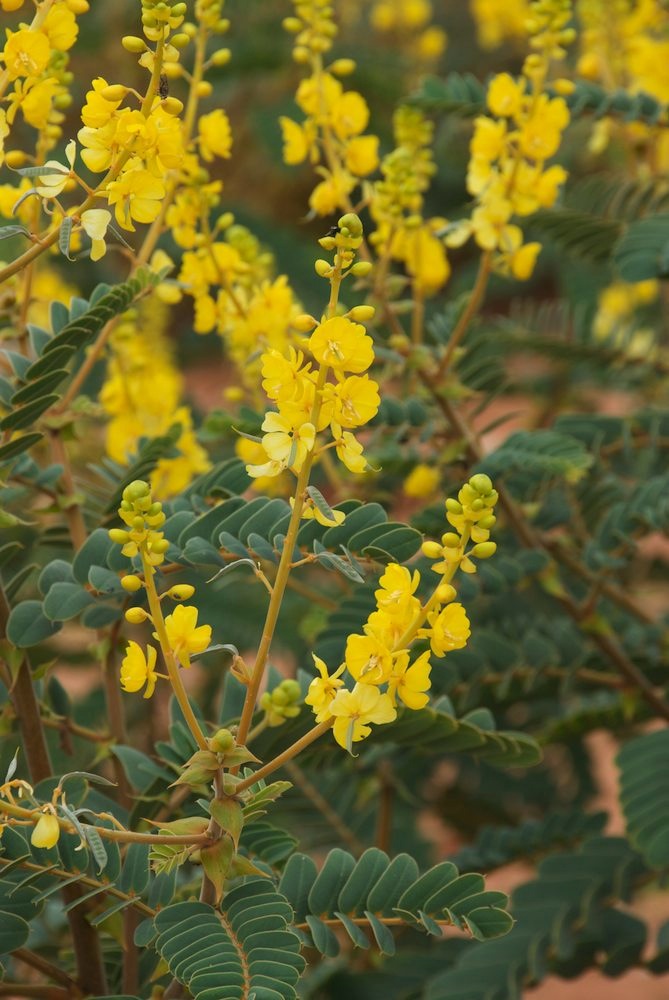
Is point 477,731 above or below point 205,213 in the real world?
below

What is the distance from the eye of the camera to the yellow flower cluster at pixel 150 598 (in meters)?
0.59

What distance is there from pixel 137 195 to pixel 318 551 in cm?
22

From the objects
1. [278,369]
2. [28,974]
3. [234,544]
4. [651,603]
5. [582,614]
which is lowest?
[651,603]

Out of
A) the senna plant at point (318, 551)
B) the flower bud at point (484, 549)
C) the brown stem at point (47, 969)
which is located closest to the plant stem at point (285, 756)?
the senna plant at point (318, 551)

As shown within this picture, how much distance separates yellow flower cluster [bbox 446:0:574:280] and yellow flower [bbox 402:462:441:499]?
0.62ft

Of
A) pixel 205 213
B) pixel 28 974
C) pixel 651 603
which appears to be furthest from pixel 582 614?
pixel 651 603

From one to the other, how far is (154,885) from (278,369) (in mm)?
338

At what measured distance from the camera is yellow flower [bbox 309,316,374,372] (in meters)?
0.58

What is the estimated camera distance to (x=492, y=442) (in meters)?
3.12

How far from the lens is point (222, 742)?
1.99 ft

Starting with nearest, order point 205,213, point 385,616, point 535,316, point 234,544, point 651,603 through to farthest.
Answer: point 385,616 < point 234,544 < point 205,213 < point 535,316 < point 651,603

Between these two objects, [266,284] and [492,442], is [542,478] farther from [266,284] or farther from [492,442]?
[492,442]

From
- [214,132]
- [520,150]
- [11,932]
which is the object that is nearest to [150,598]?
[11,932]

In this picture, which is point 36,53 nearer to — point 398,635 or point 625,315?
point 398,635
